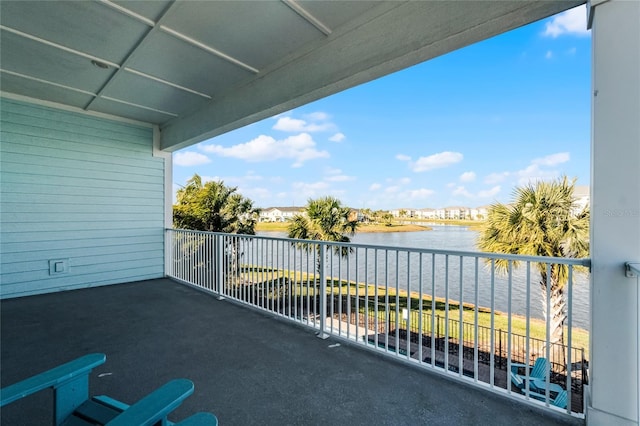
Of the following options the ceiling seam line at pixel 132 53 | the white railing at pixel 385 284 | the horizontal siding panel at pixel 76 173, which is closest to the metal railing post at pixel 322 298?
the white railing at pixel 385 284

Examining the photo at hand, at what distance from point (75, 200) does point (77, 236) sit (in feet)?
1.89

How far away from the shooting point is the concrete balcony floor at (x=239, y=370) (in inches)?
71.6

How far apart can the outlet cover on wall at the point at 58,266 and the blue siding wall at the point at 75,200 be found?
0.04 metres

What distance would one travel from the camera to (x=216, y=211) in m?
9.97

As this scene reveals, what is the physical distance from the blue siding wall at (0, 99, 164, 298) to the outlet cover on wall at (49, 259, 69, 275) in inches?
1.7

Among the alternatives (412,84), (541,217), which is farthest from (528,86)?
(541,217)

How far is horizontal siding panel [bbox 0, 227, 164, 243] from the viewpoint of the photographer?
4.28m

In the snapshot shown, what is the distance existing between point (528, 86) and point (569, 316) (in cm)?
1582

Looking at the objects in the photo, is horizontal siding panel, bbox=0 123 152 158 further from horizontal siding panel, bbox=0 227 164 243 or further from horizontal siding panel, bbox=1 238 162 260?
horizontal siding panel, bbox=1 238 162 260

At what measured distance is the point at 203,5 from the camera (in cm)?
244

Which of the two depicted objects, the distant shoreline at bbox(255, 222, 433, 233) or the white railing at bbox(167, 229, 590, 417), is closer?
the white railing at bbox(167, 229, 590, 417)

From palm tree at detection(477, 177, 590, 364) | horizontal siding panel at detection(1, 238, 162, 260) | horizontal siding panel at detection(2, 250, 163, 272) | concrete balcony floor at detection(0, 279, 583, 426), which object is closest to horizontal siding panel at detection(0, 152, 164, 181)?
horizontal siding panel at detection(1, 238, 162, 260)

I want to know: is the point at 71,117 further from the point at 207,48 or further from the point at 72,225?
the point at 207,48

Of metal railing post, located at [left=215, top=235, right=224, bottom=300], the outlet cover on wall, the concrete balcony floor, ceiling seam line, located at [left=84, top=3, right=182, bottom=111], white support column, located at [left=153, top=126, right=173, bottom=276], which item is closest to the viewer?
the concrete balcony floor
